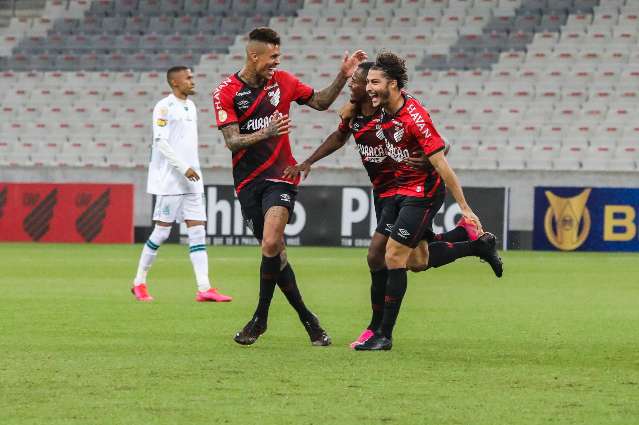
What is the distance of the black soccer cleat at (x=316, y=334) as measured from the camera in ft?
26.8

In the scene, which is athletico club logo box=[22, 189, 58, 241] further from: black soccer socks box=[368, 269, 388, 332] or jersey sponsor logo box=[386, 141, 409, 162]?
jersey sponsor logo box=[386, 141, 409, 162]

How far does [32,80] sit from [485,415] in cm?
2766

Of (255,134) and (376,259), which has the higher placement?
(255,134)

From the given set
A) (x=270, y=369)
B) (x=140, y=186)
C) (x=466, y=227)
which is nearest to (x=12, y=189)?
(x=140, y=186)

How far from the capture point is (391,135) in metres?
8.02

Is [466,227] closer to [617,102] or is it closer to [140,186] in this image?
[140,186]

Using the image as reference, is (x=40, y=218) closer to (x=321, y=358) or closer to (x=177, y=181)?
(x=177, y=181)

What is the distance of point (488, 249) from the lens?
9.64 meters

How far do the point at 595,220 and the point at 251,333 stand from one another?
1572 cm

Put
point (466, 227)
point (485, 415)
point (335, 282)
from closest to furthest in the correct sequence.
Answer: point (485, 415), point (466, 227), point (335, 282)

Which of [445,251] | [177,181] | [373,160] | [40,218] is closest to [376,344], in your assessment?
[373,160]

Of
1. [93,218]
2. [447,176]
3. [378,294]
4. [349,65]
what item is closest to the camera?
Result: [447,176]

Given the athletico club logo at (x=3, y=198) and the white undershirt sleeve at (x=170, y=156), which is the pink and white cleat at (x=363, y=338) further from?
the athletico club logo at (x=3, y=198)

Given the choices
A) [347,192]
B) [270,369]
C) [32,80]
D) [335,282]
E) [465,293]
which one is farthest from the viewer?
[32,80]
